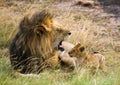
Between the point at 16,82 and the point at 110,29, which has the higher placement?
the point at 16,82

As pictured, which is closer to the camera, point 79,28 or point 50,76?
point 50,76

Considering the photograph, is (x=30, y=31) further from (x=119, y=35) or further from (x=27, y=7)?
(x=27, y=7)

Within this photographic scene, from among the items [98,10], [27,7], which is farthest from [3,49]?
[98,10]

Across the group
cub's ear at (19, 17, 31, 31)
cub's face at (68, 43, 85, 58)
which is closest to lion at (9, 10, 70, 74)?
cub's ear at (19, 17, 31, 31)

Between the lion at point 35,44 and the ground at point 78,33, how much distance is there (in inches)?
6.9

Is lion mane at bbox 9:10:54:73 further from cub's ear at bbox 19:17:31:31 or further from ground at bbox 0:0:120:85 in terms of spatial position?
ground at bbox 0:0:120:85

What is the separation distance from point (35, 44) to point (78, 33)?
7.27ft

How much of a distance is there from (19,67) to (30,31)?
55cm

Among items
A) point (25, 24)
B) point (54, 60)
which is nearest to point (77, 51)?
point (54, 60)

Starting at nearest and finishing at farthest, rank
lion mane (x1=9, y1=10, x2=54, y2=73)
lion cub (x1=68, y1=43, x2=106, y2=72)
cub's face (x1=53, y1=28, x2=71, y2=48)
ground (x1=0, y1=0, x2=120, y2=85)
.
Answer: ground (x1=0, y1=0, x2=120, y2=85) < lion mane (x1=9, y1=10, x2=54, y2=73) < cub's face (x1=53, y1=28, x2=71, y2=48) < lion cub (x1=68, y1=43, x2=106, y2=72)

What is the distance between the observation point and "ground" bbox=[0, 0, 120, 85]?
5711mm

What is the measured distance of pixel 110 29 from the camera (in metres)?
9.34

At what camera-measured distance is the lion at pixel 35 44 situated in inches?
242

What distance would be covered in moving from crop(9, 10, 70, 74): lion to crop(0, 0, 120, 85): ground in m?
0.17
